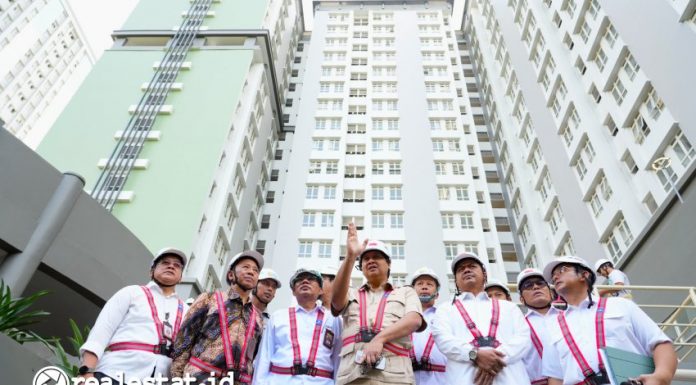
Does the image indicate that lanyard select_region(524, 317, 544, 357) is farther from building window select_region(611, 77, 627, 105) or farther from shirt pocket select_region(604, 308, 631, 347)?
building window select_region(611, 77, 627, 105)

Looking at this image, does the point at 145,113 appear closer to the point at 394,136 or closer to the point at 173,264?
the point at 394,136

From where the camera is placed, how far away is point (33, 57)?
55.3 meters

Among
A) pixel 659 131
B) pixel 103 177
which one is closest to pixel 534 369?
pixel 659 131

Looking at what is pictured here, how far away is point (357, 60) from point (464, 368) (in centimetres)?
3851

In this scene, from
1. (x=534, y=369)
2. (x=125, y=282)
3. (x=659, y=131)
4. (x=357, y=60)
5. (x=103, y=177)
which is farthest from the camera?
(x=357, y=60)

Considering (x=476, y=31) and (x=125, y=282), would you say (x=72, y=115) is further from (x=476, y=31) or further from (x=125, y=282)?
(x=476, y=31)

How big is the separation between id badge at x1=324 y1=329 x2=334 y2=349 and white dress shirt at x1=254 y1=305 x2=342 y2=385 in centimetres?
1

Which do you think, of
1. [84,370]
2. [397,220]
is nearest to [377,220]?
[397,220]

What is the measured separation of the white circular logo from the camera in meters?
4.41

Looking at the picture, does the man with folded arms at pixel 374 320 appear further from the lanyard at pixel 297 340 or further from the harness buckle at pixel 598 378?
the harness buckle at pixel 598 378

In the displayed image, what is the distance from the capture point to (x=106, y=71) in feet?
88.4

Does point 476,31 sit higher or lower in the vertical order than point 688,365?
higher

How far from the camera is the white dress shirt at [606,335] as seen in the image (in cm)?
324

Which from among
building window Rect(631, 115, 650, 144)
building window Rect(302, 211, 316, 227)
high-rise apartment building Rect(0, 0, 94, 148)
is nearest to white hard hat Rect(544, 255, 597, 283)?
building window Rect(631, 115, 650, 144)
